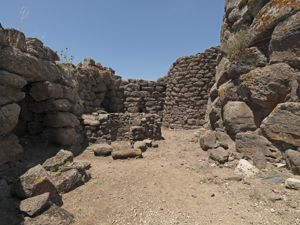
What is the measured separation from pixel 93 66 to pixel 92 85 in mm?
1283

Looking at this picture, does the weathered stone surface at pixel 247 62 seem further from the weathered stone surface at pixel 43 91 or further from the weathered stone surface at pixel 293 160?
the weathered stone surface at pixel 43 91

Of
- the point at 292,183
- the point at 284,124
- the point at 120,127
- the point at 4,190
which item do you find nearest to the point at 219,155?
the point at 284,124

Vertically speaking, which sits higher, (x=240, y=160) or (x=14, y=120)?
(x=14, y=120)

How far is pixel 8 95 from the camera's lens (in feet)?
15.9

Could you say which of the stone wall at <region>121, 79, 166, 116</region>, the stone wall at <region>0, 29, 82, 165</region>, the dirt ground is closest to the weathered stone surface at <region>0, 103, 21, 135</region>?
the stone wall at <region>0, 29, 82, 165</region>

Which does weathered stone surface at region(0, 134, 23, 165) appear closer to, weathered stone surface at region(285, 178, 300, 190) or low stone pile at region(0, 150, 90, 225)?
low stone pile at region(0, 150, 90, 225)

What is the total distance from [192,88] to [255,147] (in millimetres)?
7081

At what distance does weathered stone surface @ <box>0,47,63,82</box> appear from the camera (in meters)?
4.93

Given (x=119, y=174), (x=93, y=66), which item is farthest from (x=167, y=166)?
(x=93, y=66)

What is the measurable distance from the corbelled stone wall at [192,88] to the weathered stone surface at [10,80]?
26.6 feet

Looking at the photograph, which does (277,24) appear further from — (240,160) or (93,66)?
(93,66)

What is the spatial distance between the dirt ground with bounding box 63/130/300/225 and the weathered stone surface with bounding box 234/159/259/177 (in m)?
0.14

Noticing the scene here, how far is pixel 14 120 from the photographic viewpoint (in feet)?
15.7

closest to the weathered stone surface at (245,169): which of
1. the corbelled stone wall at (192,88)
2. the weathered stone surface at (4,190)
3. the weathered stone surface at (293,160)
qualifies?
the weathered stone surface at (293,160)
